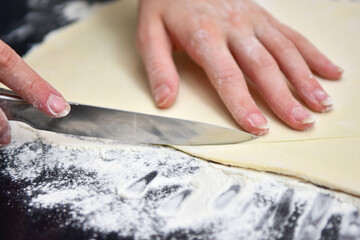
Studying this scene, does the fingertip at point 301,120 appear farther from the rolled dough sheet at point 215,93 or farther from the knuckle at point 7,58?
the knuckle at point 7,58

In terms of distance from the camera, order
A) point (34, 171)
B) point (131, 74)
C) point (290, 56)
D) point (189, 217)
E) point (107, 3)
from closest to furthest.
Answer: point (189, 217)
point (34, 171)
point (290, 56)
point (131, 74)
point (107, 3)

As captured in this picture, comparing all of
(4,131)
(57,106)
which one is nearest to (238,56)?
(57,106)

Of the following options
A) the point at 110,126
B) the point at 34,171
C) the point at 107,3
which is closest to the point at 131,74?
the point at 110,126

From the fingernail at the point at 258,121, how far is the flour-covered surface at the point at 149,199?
0.11m

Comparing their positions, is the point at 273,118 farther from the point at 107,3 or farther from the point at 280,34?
the point at 107,3

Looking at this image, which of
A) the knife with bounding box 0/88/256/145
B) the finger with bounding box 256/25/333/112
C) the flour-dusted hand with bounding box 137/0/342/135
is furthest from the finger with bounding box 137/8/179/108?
the finger with bounding box 256/25/333/112

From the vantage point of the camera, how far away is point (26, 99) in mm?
829

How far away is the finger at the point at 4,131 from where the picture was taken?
2.78 ft

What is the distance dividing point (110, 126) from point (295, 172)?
0.40 meters

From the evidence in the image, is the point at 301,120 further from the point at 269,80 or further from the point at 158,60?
the point at 158,60

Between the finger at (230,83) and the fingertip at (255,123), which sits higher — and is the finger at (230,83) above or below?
above

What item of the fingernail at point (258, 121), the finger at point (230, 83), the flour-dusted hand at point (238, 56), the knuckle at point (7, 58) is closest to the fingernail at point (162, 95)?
the flour-dusted hand at point (238, 56)

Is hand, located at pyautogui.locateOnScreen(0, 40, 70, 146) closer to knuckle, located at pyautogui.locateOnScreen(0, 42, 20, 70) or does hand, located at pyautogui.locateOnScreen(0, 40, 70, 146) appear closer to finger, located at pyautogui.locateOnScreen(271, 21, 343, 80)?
knuckle, located at pyautogui.locateOnScreen(0, 42, 20, 70)

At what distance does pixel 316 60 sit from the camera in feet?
3.51
